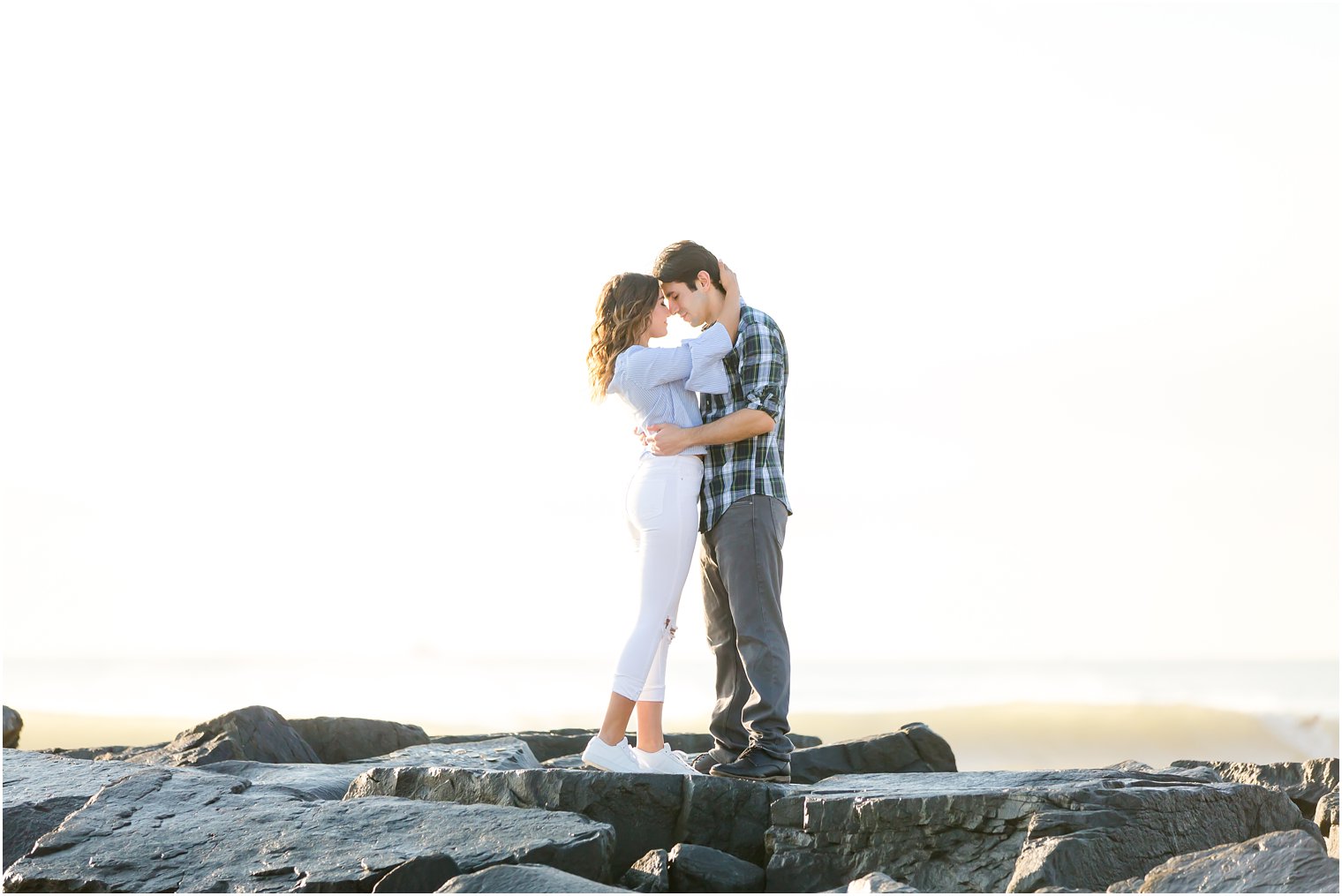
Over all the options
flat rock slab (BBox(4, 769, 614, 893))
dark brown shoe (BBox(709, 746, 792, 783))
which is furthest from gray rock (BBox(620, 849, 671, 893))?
dark brown shoe (BBox(709, 746, 792, 783))

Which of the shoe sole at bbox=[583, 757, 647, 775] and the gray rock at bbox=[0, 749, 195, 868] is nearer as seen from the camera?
the shoe sole at bbox=[583, 757, 647, 775]

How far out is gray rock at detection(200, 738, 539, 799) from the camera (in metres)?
5.92

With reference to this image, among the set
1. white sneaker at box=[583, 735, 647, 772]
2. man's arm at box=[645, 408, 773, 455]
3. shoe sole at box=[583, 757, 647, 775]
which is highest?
man's arm at box=[645, 408, 773, 455]

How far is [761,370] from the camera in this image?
5.50 meters

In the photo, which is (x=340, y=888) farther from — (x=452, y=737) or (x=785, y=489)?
(x=452, y=737)

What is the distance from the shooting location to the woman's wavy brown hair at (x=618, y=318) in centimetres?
539

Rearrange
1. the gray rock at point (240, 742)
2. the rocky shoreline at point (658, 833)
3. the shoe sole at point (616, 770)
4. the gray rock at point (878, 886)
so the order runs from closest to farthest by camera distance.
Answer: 1. the gray rock at point (878, 886)
2. the rocky shoreline at point (658, 833)
3. the shoe sole at point (616, 770)
4. the gray rock at point (240, 742)

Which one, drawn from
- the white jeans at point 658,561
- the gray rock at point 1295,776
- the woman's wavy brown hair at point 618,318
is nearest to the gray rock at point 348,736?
the white jeans at point 658,561

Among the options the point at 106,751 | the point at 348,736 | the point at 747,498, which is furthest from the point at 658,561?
the point at 106,751

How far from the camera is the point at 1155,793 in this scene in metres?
4.57

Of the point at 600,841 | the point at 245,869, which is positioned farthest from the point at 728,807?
the point at 245,869

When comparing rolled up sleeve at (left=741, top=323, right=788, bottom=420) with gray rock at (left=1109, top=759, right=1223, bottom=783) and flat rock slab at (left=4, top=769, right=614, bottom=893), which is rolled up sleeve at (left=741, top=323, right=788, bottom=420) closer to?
flat rock slab at (left=4, top=769, right=614, bottom=893)

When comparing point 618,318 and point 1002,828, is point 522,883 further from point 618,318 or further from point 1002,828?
point 618,318

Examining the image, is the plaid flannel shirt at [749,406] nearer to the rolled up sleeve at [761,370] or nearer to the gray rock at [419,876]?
the rolled up sleeve at [761,370]
